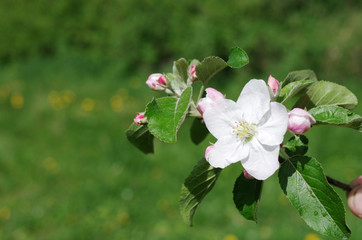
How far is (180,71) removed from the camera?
96 centimetres

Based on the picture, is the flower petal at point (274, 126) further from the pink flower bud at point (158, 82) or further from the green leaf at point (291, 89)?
the pink flower bud at point (158, 82)

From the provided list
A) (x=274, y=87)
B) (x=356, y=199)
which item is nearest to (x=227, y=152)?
(x=274, y=87)

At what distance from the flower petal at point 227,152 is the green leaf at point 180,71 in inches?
8.9

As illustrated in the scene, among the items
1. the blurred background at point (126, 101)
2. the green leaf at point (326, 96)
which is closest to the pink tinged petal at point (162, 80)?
the green leaf at point (326, 96)

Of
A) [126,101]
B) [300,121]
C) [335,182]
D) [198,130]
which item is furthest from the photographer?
[126,101]

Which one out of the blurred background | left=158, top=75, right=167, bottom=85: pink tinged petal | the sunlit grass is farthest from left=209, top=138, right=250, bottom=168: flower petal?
the blurred background

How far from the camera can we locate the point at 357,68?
183 inches

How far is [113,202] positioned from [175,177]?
0.62 meters

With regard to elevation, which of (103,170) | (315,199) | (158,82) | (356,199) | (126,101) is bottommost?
(103,170)

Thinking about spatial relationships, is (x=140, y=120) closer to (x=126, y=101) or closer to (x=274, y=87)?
(x=274, y=87)

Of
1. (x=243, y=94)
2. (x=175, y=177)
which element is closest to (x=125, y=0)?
(x=175, y=177)

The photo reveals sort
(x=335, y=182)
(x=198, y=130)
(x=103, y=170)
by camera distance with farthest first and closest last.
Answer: (x=103, y=170)
(x=198, y=130)
(x=335, y=182)

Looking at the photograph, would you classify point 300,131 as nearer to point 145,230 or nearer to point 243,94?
point 243,94

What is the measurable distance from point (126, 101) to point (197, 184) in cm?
393
